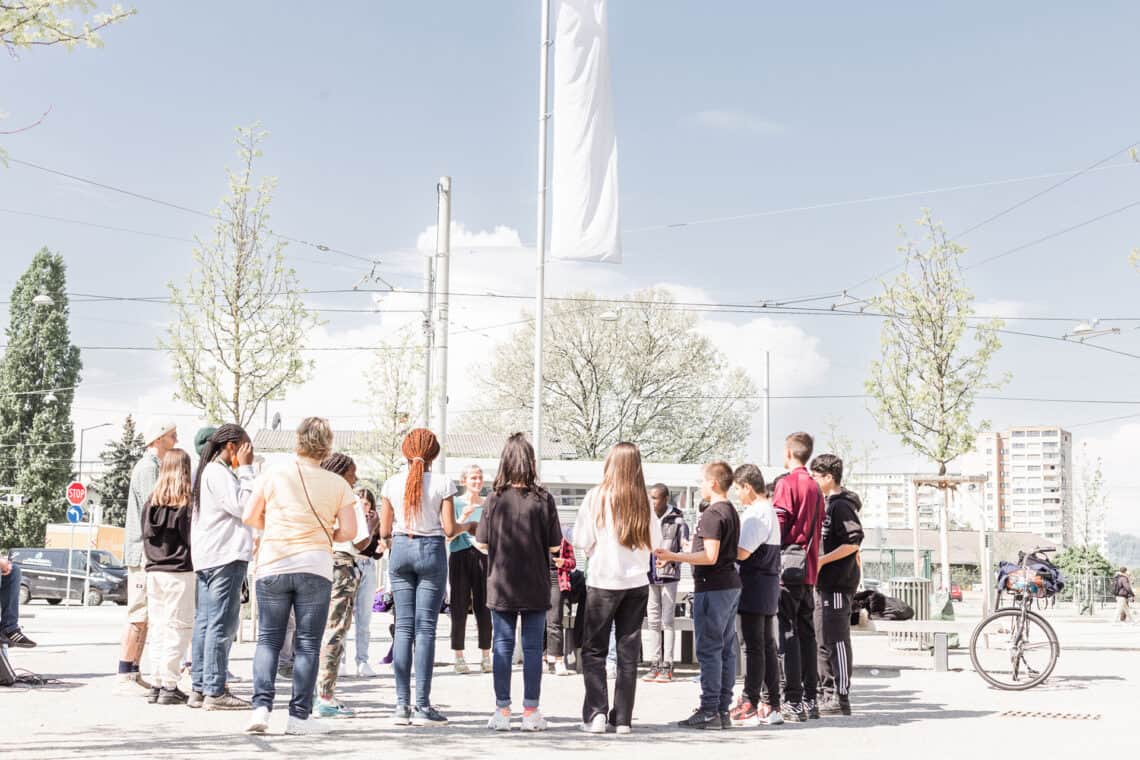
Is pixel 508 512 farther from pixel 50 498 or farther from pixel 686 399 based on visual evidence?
pixel 50 498

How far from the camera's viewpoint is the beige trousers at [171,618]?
8859 mm

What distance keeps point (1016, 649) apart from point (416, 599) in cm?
630

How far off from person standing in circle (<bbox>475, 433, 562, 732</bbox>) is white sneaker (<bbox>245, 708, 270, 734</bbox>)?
1509 mm

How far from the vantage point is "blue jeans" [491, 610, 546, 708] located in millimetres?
8047

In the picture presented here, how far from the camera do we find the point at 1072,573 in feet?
152

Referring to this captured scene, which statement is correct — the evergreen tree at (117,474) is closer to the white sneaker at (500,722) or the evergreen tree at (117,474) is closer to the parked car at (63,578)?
the parked car at (63,578)

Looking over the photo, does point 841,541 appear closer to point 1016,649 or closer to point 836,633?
point 836,633

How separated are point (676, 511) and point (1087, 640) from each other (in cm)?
1368

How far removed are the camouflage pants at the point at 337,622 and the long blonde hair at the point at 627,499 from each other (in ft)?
6.95

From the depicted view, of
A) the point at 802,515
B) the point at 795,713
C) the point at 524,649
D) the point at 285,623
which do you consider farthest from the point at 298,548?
the point at 795,713

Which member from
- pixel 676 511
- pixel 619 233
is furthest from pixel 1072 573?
pixel 676 511

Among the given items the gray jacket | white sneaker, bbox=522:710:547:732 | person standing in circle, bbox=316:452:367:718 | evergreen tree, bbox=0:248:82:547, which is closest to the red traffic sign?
the gray jacket

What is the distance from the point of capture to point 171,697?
29.4ft

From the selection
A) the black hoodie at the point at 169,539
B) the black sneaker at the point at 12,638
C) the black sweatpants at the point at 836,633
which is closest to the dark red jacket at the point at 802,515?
the black sweatpants at the point at 836,633
